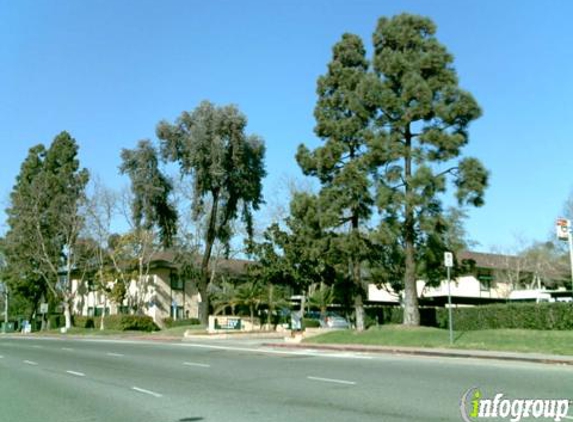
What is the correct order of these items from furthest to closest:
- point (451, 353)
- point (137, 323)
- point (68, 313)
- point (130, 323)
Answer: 1. point (68, 313)
2. point (137, 323)
3. point (130, 323)
4. point (451, 353)

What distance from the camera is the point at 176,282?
216 ft

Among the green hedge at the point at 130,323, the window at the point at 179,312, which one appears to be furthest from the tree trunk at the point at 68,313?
the window at the point at 179,312

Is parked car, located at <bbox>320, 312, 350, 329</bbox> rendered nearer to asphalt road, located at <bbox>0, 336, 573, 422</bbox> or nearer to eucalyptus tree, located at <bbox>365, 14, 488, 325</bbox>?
eucalyptus tree, located at <bbox>365, 14, 488, 325</bbox>

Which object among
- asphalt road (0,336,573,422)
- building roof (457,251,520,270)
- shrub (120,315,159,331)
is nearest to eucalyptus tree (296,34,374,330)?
asphalt road (0,336,573,422)

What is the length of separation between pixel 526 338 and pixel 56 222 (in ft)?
172

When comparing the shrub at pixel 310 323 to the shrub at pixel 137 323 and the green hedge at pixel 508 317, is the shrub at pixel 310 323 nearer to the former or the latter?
the green hedge at pixel 508 317

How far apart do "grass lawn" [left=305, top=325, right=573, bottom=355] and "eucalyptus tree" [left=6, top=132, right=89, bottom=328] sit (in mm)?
39866

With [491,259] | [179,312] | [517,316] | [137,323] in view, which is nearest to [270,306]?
[137,323]

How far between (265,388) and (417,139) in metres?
20.0

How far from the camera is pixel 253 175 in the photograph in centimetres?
5453

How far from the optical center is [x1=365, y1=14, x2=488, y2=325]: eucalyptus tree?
30078 millimetres

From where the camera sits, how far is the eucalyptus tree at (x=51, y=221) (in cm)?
6406

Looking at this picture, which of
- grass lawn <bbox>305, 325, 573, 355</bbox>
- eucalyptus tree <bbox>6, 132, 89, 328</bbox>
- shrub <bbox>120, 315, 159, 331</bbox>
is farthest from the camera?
eucalyptus tree <bbox>6, 132, 89, 328</bbox>

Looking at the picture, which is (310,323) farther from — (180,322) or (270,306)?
(180,322)
